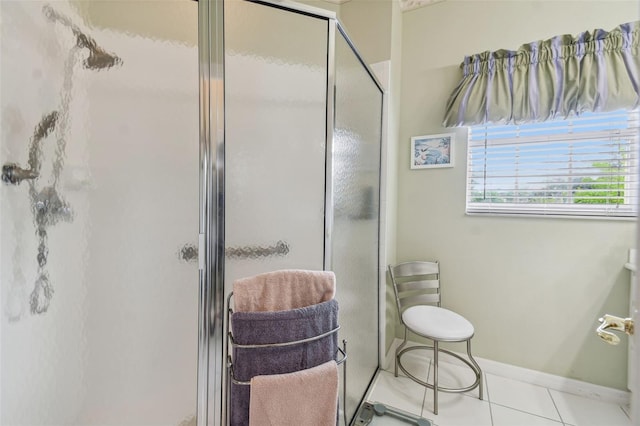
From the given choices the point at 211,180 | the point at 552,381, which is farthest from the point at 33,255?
the point at 552,381

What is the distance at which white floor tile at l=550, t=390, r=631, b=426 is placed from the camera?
4.56 ft

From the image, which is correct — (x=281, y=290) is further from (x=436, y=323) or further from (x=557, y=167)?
(x=557, y=167)

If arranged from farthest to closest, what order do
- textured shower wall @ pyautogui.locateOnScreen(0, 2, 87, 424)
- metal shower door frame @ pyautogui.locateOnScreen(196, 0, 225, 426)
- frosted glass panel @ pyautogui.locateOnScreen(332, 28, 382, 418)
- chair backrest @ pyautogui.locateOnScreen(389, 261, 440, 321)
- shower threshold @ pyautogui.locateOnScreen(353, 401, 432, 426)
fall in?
chair backrest @ pyautogui.locateOnScreen(389, 261, 440, 321), shower threshold @ pyautogui.locateOnScreen(353, 401, 432, 426), frosted glass panel @ pyautogui.locateOnScreen(332, 28, 382, 418), metal shower door frame @ pyautogui.locateOnScreen(196, 0, 225, 426), textured shower wall @ pyautogui.locateOnScreen(0, 2, 87, 424)

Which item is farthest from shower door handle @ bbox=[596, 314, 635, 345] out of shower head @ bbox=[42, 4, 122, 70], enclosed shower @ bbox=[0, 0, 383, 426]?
shower head @ bbox=[42, 4, 122, 70]

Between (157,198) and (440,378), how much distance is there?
1.91 meters

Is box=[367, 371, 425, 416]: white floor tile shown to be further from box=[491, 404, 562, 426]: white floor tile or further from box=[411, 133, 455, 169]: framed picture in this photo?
box=[411, 133, 455, 169]: framed picture

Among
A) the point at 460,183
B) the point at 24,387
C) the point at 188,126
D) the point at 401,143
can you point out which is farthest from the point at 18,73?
the point at 460,183

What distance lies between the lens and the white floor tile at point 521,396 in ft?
4.83

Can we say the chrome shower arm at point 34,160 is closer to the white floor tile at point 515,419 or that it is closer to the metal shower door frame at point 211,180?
the metal shower door frame at point 211,180

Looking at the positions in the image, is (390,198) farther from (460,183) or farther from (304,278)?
(304,278)

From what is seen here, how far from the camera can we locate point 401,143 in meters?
1.99

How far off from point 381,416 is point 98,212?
1.59 metres

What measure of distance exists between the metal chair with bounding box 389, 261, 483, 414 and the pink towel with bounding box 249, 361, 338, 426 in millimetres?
885

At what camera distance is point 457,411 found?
146 centimetres
